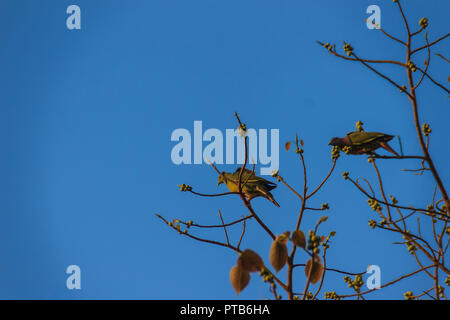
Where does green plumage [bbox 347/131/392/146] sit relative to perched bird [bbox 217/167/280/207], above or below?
above

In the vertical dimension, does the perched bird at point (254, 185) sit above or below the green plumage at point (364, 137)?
below

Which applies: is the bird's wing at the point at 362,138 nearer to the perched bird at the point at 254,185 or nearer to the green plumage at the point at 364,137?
the green plumage at the point at 364,137

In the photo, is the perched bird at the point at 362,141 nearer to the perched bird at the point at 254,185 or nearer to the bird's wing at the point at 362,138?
the bird's wing at the point at 362,138

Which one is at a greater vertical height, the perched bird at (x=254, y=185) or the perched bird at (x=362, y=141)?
the perched bird at (x=362, y=141)

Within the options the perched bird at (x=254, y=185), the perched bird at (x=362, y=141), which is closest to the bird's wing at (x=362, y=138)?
the perched bird at (x=362, y=141)

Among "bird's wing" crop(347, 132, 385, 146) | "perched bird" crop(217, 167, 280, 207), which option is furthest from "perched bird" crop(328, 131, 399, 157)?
"perched bird" crop(217, 167, 280, 207)

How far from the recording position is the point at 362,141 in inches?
29.1

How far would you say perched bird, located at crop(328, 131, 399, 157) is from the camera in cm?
73

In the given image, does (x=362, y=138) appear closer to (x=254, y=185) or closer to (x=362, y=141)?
(x=362, y=141)

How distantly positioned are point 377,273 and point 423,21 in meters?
1.02

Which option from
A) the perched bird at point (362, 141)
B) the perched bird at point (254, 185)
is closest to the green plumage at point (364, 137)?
the perched bird at point (362, 141)

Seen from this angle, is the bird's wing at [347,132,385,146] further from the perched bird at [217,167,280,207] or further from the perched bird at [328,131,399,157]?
the perched bird at [217,167,280,207]

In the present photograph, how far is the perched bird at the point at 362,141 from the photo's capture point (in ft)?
2.40
